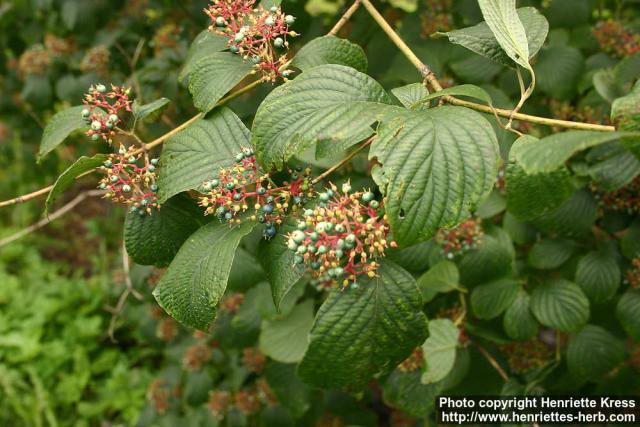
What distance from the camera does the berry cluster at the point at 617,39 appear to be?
6.56ft

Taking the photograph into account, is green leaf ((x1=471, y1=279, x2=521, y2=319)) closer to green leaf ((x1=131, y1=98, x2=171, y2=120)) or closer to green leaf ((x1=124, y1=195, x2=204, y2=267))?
green leaf ((x1=124, y1=195, x2=204, y2=267))

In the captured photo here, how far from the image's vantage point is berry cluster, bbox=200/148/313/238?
1136mm

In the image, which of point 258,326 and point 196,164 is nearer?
point 196,164

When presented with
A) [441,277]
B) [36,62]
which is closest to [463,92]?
[441,277]

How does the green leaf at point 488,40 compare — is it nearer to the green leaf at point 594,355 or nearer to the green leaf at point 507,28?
the green leaf at point 507,28

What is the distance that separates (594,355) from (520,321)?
258 millimetres

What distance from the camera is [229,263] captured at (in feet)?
3.53

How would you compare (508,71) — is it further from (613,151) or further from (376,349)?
(376,349)

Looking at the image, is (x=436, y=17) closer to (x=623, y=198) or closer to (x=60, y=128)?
(x=623, y=198)

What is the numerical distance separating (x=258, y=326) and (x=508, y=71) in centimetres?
134

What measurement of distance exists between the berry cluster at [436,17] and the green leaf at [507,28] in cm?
107

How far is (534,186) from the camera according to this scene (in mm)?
1031

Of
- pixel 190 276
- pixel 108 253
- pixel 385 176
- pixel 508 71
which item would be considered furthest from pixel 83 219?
pixel 385 176

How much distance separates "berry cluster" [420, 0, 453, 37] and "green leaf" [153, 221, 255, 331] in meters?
1.41
